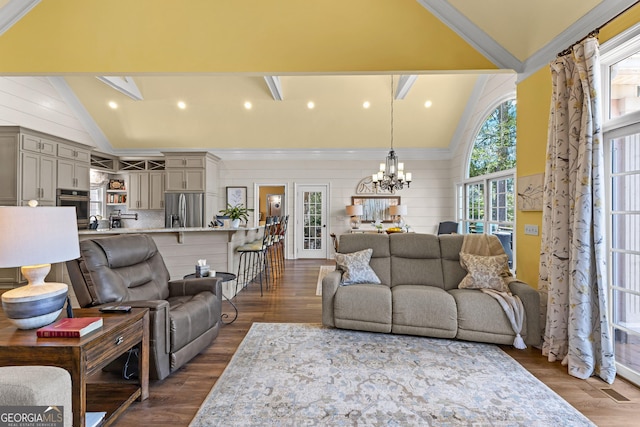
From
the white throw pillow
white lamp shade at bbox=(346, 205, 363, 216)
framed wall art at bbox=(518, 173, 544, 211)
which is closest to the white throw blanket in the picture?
framed wall art at bbox=(518, 173, 544, 211)

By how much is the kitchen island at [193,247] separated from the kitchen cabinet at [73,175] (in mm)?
2249

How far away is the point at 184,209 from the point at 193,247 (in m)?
3.22

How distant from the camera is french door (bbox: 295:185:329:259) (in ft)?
25.4

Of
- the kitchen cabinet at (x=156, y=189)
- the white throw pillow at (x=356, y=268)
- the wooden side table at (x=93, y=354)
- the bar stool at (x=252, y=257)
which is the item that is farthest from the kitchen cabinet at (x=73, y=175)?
the white throw pillow at (x=356, y=268)

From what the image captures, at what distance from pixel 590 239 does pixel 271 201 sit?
9226 millimetres

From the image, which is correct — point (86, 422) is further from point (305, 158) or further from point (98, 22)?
point (305, 158)

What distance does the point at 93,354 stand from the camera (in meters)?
1.54

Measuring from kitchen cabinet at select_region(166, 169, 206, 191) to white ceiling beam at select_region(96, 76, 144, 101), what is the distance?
5.53 ft

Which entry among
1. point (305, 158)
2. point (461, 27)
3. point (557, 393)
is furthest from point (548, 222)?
point (305, 158)

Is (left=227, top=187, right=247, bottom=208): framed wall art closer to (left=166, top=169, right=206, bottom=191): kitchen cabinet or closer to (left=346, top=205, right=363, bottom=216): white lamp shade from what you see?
(left=166, top=169, right=206, bottom=191): kitchen cabinet

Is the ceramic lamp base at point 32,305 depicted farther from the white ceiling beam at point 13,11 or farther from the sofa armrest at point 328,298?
the white ceiling beam at point 13,11

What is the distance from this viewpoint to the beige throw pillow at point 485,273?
310cm

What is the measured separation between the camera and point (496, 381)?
228 centimetres

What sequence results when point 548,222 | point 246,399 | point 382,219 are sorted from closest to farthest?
point 246,399 → point 548,222 → point 382,219
